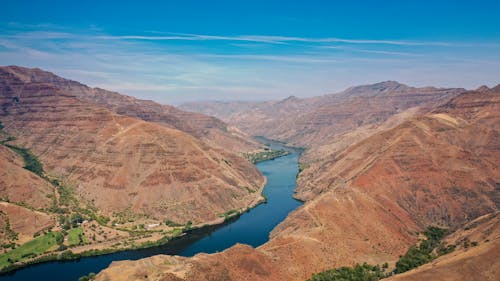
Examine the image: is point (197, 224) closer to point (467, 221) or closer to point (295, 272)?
point (295, 272)

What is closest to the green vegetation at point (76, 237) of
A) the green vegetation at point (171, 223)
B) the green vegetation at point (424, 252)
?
the green vegetation at point (171, 223)

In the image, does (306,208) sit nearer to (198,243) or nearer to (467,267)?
(198,243)

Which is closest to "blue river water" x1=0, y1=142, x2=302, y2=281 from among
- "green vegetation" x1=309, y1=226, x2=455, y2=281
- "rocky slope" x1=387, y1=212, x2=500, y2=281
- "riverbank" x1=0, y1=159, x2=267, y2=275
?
"riverbank" x1=0, y1=159, x2=267, y2=275

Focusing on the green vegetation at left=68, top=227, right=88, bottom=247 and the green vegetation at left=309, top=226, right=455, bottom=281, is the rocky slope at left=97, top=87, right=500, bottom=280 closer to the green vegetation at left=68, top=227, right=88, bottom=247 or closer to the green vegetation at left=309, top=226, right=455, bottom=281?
the green vegetation at left=309, top=226, right=455, bottom=281

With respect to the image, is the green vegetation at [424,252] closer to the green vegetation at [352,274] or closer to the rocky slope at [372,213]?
the rocky slope at [372,213]

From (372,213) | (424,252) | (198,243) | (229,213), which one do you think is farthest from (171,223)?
(424,252)

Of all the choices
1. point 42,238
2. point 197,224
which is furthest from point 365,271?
point 42,238
